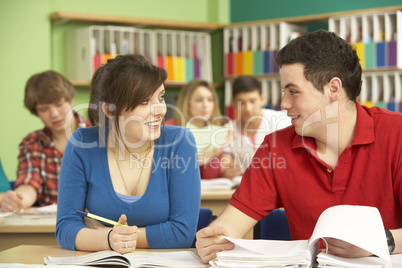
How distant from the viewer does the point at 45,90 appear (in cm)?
299

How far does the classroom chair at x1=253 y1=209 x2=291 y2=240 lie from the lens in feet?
6.16

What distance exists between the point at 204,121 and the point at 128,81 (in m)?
2.41

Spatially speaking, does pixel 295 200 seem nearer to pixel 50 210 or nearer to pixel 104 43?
pixel 50 210

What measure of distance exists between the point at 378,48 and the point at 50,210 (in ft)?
12.0

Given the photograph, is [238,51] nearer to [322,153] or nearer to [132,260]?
[322,153]

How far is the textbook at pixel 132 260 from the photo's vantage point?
1.41 meters

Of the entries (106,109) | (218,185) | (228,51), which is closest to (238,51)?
(228,51)

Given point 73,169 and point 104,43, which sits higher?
point 104,43

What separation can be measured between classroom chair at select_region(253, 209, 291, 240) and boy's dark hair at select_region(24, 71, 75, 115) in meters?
1.60

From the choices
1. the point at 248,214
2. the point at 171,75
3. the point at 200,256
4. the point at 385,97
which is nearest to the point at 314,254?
the point at 200,256

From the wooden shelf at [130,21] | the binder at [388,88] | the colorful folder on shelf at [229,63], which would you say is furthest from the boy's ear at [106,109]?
the colorful folder on shelf at [229,63]

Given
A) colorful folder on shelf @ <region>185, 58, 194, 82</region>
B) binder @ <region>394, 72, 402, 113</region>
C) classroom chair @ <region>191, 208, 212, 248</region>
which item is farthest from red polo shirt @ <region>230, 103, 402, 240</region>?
colorful folder on shelf @ <region>185, 58, 194, 82</region>

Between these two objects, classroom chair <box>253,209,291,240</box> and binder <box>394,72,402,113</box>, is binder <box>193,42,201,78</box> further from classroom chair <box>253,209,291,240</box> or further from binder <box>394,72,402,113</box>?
classroom chair <box>253,209,291,240</box>

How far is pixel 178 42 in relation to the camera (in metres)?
5.64
